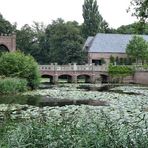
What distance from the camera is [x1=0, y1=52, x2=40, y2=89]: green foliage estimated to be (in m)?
36.8

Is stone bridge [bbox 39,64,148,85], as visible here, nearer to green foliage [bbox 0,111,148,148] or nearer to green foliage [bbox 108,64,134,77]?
green foliage [bbox 108,64,134,77]

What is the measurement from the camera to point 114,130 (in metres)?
6.36

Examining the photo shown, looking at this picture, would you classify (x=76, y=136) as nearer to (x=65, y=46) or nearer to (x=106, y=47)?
(x=65, y=46)

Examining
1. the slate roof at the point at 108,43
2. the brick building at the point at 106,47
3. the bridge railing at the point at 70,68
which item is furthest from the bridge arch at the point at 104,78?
the slate roof at the point at 108,43

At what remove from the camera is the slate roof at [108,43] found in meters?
74.1

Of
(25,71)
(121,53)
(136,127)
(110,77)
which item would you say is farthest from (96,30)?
(136,127)

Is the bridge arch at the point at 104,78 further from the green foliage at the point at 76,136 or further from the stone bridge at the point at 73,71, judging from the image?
the green foliage at the point at 76,136

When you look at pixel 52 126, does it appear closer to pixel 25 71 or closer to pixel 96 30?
pixel 25 71

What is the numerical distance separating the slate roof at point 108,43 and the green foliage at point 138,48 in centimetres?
475

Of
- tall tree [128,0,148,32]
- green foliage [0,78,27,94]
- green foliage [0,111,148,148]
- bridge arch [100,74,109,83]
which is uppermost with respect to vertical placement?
tall tree [128,0,148,32]

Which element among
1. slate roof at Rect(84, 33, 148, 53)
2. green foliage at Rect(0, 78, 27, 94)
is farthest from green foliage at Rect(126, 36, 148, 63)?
green foliage at Rect(0, 78, 27, 94)

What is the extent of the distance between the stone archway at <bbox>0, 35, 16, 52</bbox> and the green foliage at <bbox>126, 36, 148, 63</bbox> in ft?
64.9

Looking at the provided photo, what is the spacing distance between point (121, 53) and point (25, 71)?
3990cm

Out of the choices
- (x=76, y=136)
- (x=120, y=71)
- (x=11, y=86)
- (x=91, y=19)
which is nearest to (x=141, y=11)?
(x=76, y=136)
